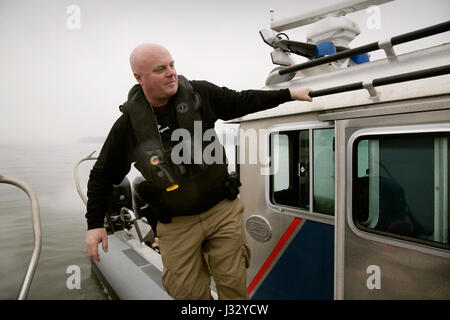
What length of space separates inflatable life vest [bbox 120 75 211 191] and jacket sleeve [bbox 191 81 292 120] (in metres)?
0.13

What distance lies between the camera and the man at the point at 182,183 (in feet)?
4.93

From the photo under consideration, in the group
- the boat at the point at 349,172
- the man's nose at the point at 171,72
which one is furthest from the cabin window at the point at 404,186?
the man's nose at the point at 171,72

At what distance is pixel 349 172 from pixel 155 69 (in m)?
1.28

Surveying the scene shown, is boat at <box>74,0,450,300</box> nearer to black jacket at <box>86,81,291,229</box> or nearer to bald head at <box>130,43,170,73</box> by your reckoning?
black jacket at <box>86,81,291,229</box>

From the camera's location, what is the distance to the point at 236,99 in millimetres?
1609

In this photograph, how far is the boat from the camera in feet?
4.43

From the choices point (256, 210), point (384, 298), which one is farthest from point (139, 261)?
point (384, 298)

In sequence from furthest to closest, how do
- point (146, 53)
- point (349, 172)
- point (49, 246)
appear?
point (49, 246)
point (349, 172)
point (146, 53)

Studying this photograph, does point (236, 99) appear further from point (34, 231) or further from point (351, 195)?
point (34, 231)

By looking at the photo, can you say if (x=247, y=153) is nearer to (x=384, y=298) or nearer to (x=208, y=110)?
(x=208, y=110)

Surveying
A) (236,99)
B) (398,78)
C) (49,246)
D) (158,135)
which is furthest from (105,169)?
(49,246)

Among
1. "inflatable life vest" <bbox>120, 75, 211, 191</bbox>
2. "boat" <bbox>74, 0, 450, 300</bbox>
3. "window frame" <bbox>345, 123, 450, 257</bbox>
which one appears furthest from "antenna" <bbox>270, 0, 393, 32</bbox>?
"inflatable life vest" <bbox>120, 75, 211, 191</bbox>

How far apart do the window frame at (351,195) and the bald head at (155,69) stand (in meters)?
1.12

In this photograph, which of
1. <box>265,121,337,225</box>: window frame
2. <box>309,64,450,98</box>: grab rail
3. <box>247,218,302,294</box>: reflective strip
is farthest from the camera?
<box>247,218,302,294</box>: reflective strip
